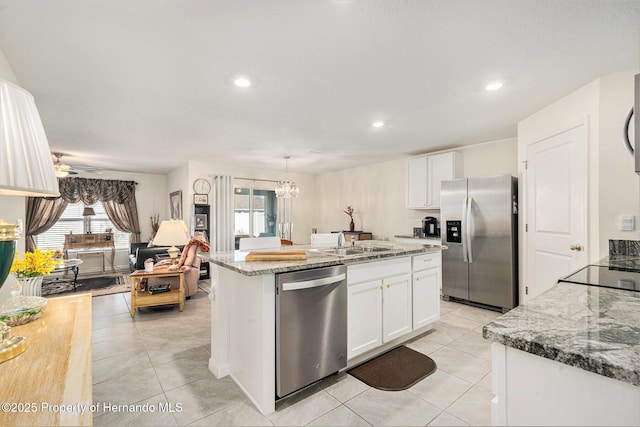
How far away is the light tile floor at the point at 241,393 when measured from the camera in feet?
5.87

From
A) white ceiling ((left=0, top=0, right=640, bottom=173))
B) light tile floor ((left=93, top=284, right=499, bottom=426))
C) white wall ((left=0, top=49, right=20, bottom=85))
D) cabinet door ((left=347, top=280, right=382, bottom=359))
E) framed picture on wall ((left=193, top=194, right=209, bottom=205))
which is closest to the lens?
white ceiling ((left=0, top=0, right=640, bottom=173))

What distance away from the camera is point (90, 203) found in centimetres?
654

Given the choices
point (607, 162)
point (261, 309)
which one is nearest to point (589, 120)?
point (607, 162)

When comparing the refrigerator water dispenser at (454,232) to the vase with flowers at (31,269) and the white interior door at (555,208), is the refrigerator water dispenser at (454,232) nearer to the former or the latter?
the white interior door at (555,208)

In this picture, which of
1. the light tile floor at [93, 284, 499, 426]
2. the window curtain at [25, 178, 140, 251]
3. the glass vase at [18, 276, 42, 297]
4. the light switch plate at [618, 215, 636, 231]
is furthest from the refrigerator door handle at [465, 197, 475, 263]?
the window curtain at [25, 178, 140, 251]

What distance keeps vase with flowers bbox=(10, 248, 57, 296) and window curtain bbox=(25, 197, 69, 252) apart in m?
6.16

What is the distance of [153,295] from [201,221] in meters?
2.34

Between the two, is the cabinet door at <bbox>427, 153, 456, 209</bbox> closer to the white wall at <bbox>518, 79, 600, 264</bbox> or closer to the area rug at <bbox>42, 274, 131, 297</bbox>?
the white wall at <bbox>518, 79, 600, 264</bbox>

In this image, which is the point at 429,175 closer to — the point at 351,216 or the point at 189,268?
the point at 351,216

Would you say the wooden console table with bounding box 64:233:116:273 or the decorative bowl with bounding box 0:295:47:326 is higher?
the decorative bowl with bounding box 0:295:47:326

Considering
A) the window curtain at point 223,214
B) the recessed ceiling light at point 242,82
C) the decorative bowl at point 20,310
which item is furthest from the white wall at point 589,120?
the window curtain at point 223,214

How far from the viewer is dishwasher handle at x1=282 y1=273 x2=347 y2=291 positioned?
1.87m

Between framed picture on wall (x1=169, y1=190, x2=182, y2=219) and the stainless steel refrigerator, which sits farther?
framed picture on wall (x1=169, y1=190, x2=182, y2=219)

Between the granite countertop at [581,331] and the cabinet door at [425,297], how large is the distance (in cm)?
177
